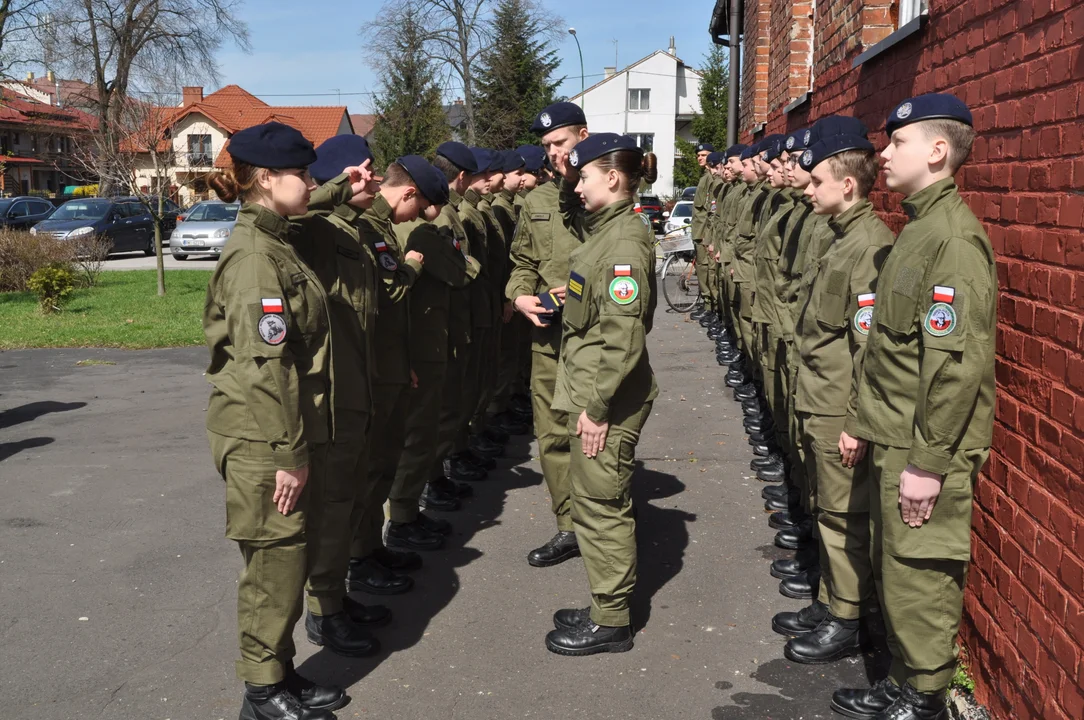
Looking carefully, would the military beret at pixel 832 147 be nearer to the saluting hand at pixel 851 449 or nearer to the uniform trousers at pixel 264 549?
the saluting hand at pixel 851 449

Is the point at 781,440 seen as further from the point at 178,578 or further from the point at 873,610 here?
the point at 178,578

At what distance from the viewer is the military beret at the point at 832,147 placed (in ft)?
14.3

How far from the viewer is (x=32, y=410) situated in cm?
882

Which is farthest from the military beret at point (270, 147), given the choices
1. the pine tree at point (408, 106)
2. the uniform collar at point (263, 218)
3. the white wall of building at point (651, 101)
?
the white wall of building at point (651, 101)

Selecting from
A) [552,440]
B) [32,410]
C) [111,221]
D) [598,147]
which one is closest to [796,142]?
[598,147]

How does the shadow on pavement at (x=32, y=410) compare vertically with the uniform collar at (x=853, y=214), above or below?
below

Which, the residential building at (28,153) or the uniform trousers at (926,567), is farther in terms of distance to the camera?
the residential building at (28,153)

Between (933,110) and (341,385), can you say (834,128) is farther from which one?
(341,385)

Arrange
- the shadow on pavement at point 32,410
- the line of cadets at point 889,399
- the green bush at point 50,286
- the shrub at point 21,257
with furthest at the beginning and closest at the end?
the shrub at point 21,257 < the green bush at point 50,286 < the shadow on pavement at point 32,410 < the line of cadets at point 889,399

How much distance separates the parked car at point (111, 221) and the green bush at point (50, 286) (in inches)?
512

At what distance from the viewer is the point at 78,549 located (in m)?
5.50

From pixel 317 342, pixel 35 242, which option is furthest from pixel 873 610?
pixel 35 242

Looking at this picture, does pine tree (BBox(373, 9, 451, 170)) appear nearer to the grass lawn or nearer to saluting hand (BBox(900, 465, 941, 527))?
the grass lawn

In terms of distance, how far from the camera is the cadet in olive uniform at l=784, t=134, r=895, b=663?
13.8ft
